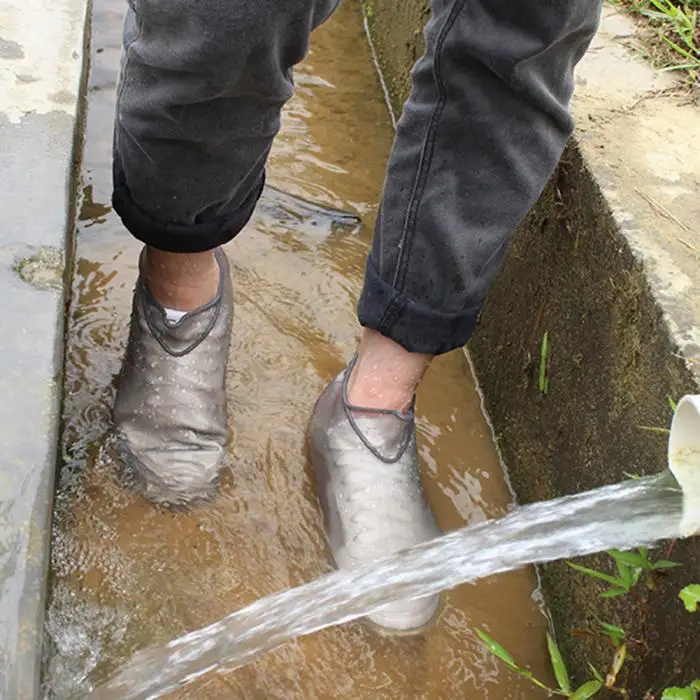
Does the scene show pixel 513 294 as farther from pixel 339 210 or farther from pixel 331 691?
pixel 331 691

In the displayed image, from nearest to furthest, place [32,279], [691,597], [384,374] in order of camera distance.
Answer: [691,597]
[32,279]
[384,374]

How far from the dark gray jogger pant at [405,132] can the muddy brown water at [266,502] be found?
355 mm

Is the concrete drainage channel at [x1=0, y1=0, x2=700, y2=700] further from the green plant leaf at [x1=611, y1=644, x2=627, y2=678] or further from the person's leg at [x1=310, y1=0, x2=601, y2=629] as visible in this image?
the person's leg at [x1=310, y1=0, x2=601, y2=629]

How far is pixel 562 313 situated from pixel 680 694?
2.60ft

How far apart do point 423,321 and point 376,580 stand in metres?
0.39

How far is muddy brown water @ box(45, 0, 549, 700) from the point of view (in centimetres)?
147

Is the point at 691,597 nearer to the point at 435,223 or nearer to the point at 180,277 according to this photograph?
the point at 435,223

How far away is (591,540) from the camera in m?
1.33

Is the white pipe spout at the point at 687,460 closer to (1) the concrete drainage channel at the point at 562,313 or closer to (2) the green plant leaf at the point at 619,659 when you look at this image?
(1) the concrete drainage channel at the point at 562,313

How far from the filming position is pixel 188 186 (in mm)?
1402

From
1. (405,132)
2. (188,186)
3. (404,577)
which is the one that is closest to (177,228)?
(188,186)

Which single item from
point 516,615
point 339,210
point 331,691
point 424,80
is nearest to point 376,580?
point 331,691

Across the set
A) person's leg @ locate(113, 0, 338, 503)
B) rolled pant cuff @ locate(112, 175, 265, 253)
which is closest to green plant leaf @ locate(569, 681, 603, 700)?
person's leg @ locate(113, 0, 338, 503)

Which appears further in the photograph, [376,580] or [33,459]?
[376,580]
